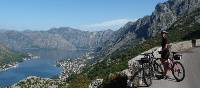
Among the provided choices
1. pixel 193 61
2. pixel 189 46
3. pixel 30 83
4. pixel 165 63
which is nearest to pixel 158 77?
pixel 165 63

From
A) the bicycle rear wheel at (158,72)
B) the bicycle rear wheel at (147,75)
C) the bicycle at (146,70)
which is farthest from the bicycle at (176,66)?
the bicycle rear wheel at (147,75)

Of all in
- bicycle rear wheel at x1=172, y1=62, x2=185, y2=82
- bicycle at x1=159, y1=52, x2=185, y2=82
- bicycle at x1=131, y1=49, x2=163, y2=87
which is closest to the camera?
bicycle at x1=131, y1=49, x2=163, y2=87

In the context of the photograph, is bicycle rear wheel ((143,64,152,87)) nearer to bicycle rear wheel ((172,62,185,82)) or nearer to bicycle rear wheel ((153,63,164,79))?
bicycle rear wheel ((153,63,164,79))

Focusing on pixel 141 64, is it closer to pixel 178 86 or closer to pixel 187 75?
pixel 178 86

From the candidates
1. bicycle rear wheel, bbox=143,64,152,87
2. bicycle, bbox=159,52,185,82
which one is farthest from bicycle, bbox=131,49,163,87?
bicycle, bbox=159,52,185,82

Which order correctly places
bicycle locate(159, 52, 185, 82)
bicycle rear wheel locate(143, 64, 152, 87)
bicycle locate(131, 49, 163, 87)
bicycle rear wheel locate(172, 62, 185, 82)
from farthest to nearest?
1. bicycle rear wheel locate(172, 62, 185, 82)
2. bicycle locate(159, 52, 185, 82)
3. bicycle rear wheel locate(143, 64, 152, 87)
4. bicycle locate(131, 49, 163, 87)

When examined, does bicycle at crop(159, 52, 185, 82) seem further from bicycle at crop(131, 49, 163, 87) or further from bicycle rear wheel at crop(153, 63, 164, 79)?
bicycle at crop(131, 49, 163, 87)

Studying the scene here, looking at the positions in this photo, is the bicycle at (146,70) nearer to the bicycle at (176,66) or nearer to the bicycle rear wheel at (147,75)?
the bicycle rear wheel at (147,75)

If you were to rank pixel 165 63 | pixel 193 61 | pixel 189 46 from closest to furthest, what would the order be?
pixel 165 63, pixel 193 61, pixel 189 46

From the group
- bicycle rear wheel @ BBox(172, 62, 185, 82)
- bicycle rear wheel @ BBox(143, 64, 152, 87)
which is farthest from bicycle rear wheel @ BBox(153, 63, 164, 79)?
bicycle rear wheel @ BBox(143, 64, 152, 87)

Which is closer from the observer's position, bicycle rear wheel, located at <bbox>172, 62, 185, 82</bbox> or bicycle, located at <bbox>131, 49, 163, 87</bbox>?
bicycle, located at <bbox>131, 49, 163, 87</bbox>
